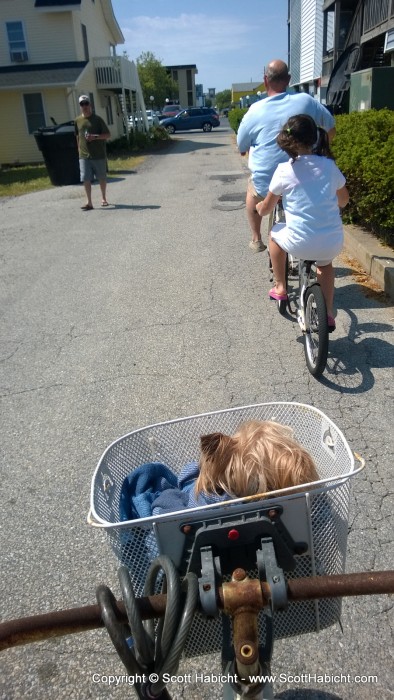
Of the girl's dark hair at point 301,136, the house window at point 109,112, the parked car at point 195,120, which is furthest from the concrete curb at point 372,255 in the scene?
the parked car at point 195,120

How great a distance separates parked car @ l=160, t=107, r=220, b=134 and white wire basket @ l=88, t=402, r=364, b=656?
44.4 meters

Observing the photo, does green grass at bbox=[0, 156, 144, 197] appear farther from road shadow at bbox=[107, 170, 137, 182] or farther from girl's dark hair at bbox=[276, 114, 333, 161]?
girl's dark hair at bbox=[276, 114, 333, 161]

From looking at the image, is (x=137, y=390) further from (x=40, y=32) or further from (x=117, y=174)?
(x=40, y=32)

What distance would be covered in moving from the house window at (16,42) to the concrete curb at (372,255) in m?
23.0

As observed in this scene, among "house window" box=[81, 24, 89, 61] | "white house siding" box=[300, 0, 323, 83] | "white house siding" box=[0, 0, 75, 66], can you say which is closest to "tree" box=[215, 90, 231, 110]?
"white house siding" box=[300, 0, 323, 83]

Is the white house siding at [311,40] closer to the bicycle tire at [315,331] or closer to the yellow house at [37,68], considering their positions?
the yellow house at [37,68]

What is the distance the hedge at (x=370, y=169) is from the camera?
19.2 ft

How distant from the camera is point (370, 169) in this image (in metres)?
6.06

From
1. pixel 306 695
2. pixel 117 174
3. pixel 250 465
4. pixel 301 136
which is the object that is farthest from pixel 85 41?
pixel 306 695

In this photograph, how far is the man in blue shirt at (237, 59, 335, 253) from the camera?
5102mm

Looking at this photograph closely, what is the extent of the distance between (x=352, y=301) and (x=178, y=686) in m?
4.10

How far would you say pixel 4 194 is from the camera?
49.6 ft

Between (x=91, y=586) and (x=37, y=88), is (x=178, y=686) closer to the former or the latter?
(x=91, y=586)

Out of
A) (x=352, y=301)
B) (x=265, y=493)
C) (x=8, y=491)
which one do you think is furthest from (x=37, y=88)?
(x=265, y=493)
